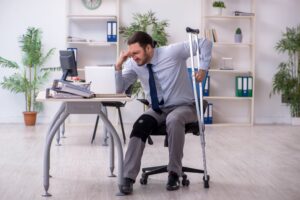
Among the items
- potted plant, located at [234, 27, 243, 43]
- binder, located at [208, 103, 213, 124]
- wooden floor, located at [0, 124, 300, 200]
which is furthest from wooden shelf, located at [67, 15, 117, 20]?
binder, located at [208, 103, 213, 124]

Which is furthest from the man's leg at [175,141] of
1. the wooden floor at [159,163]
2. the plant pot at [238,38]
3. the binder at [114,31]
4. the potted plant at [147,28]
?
the plant pot at [238,38]

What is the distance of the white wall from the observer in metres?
7.79

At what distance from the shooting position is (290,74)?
26.2ft

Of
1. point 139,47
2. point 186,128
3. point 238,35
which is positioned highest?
point 238,35

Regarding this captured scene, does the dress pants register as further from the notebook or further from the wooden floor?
the notebook

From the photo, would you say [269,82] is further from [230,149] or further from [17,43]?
[17,43]

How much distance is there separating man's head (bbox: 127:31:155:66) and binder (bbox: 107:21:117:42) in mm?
3642

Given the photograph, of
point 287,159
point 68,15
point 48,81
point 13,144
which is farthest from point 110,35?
point 287,159

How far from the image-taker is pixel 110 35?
7637mm

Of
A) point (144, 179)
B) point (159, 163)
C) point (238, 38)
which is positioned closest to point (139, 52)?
point (144, 179)

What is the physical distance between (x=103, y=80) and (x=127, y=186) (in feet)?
2.46

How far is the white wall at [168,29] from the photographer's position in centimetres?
779

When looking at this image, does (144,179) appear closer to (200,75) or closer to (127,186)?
(127,186)

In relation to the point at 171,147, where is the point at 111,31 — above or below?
above
